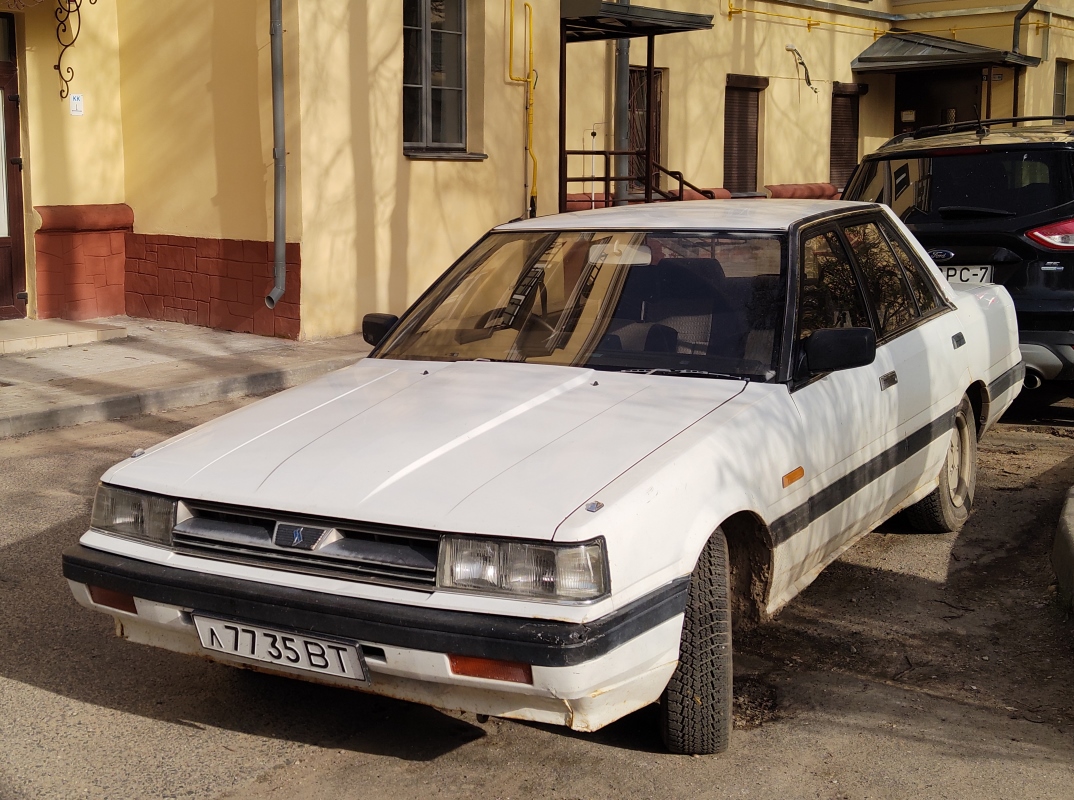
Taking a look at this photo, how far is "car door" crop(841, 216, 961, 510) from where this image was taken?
4.74 metres

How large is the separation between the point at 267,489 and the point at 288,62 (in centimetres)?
852

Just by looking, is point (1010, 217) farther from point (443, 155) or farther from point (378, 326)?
point (443, 155)

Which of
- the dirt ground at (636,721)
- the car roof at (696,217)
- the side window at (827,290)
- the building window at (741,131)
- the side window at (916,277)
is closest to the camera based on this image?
the dirt ground at (636,721)

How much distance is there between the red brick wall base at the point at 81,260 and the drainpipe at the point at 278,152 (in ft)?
6.85

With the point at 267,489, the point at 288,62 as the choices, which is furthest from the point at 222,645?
the point at 288,62

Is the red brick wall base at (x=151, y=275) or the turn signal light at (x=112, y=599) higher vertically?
the red brick wall base at (x=151, y=275)

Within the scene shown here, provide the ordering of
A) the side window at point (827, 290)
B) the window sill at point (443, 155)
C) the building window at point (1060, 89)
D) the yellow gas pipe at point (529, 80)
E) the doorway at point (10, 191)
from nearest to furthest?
the side window at point (827, 290) < the doorway at point (10, 191) < the window sill at point (443, 155) < the yellow gas pipe at point (529, 80) < the building window at point (1060, 89)

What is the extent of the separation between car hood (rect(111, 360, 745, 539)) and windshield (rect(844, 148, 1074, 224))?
4273 mm

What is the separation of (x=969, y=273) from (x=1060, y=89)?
20574mm

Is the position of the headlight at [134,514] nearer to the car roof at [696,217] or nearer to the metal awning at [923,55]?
the car roof at [696,217]

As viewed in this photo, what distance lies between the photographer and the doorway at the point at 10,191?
11.5 meters

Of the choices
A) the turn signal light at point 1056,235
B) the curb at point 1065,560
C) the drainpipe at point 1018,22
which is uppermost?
the drainpipe at point 1018,22

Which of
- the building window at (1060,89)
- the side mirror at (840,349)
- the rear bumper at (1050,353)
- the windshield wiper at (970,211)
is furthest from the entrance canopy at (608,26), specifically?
the building window at (1060,89)

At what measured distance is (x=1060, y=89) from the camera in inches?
1016
